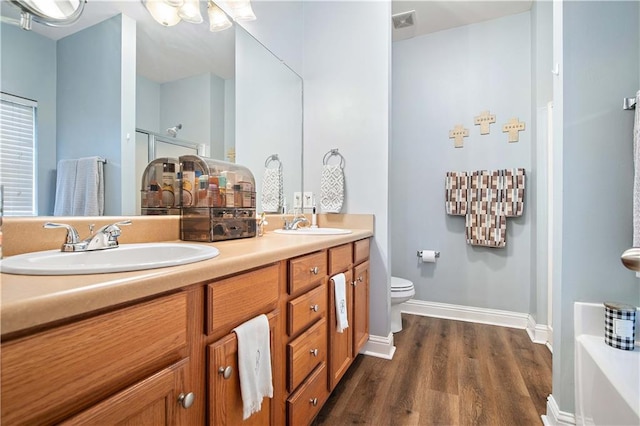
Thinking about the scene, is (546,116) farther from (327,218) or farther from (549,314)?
(327,218)

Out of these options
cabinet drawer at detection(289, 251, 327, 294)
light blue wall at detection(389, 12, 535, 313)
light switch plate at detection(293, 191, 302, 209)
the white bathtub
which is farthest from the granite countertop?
light blue wall at detection(389, 12, 535, 313)

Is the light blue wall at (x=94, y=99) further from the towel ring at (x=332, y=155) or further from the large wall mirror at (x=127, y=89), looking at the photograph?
the towel ring at (x=332, y=155)

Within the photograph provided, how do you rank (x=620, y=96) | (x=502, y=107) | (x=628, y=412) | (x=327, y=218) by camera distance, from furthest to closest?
1. (x=502, y=107)
2. (x=327, y=218)
3. (x=620, y=96)
4. (x=628, y=412)

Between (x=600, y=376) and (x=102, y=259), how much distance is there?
1.70 m

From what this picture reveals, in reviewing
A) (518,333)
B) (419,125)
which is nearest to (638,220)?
(518,333)

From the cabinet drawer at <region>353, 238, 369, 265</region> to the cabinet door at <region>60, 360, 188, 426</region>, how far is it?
122 centimetres

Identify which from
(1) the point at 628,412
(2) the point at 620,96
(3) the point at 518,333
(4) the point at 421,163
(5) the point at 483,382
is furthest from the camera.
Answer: (4) the point at 421,163

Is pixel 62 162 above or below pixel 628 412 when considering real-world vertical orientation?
above

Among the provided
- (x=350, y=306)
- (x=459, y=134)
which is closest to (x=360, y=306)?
(x=350, y=306)

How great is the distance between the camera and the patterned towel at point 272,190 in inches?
78.7

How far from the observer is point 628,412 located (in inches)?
34.1

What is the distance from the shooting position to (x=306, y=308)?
1.19m

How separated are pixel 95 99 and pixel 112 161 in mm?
213

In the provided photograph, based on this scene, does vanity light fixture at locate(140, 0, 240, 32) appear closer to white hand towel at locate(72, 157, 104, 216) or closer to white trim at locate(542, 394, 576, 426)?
A: white hand towel at locate(72, 157, 104, 216)
